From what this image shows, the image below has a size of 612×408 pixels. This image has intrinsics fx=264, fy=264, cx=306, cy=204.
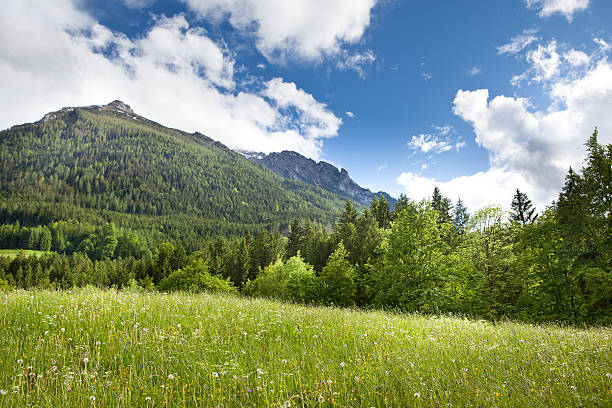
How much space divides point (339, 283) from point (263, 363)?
979 inches

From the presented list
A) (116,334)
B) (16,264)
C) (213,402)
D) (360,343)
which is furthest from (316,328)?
(16,264)

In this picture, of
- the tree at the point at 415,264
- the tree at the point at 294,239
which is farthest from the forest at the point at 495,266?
the tree at the point at 294,239

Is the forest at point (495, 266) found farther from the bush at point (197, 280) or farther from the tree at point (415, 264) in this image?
the bush at point (197, 280)

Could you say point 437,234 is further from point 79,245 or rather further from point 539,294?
→ point 79,245

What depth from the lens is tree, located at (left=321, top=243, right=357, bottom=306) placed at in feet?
91.2

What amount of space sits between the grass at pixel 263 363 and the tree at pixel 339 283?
70.0 ft

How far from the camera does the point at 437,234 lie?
22672mm

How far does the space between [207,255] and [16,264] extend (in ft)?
257

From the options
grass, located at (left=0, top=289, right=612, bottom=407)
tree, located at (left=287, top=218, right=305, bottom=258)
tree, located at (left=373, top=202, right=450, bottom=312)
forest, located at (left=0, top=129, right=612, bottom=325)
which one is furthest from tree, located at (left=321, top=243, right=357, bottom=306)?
tree, located at (left=287, top=218, right=305, bottom=258)

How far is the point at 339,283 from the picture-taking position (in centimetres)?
2834

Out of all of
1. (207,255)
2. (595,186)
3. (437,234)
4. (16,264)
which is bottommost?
(16,264)

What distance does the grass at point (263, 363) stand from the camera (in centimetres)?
335

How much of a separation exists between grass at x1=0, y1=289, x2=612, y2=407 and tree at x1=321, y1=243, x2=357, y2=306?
21.3 metres

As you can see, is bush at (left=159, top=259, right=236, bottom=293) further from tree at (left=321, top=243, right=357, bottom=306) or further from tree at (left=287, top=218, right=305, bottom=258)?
tree at (left=287, top=218, right=305, bottom=258)
